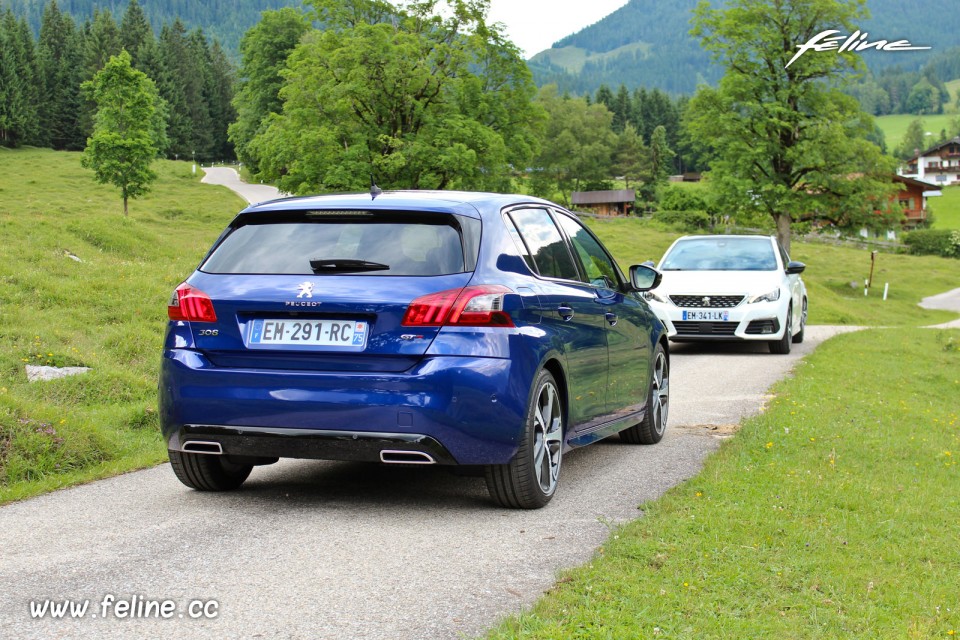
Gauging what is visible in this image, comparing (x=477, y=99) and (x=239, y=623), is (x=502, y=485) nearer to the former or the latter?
(x=239, y=623)

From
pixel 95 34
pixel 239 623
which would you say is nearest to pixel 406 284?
pixel 239 623

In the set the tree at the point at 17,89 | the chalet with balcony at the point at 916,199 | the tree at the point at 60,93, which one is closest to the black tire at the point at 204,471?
Answer: the tree at the point at 17,89

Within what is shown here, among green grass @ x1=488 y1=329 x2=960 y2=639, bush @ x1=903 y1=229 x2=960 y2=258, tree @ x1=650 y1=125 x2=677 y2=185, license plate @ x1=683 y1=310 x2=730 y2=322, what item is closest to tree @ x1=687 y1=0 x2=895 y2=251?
license plate @ x1=683 y1=310 x2=730 y2=322

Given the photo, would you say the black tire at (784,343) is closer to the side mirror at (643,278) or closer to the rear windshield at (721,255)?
the rear windshield at (721,255)

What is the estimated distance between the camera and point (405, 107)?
1485 inches

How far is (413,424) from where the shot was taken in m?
5.13

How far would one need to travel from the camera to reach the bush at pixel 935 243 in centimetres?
8581

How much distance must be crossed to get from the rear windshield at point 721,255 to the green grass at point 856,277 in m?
14.4

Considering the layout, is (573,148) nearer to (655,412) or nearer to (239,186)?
(239,186)

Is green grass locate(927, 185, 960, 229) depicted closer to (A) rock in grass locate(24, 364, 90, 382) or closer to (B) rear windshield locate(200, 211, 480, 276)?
(A) rock in grass locate(24, 364, 90, 382)

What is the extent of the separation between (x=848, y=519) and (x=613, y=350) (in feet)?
7.00

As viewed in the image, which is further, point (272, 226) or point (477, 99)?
point (477, 99)

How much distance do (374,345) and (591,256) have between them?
99.6 inches

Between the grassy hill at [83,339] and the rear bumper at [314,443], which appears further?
the grassy hill at [83,339]
